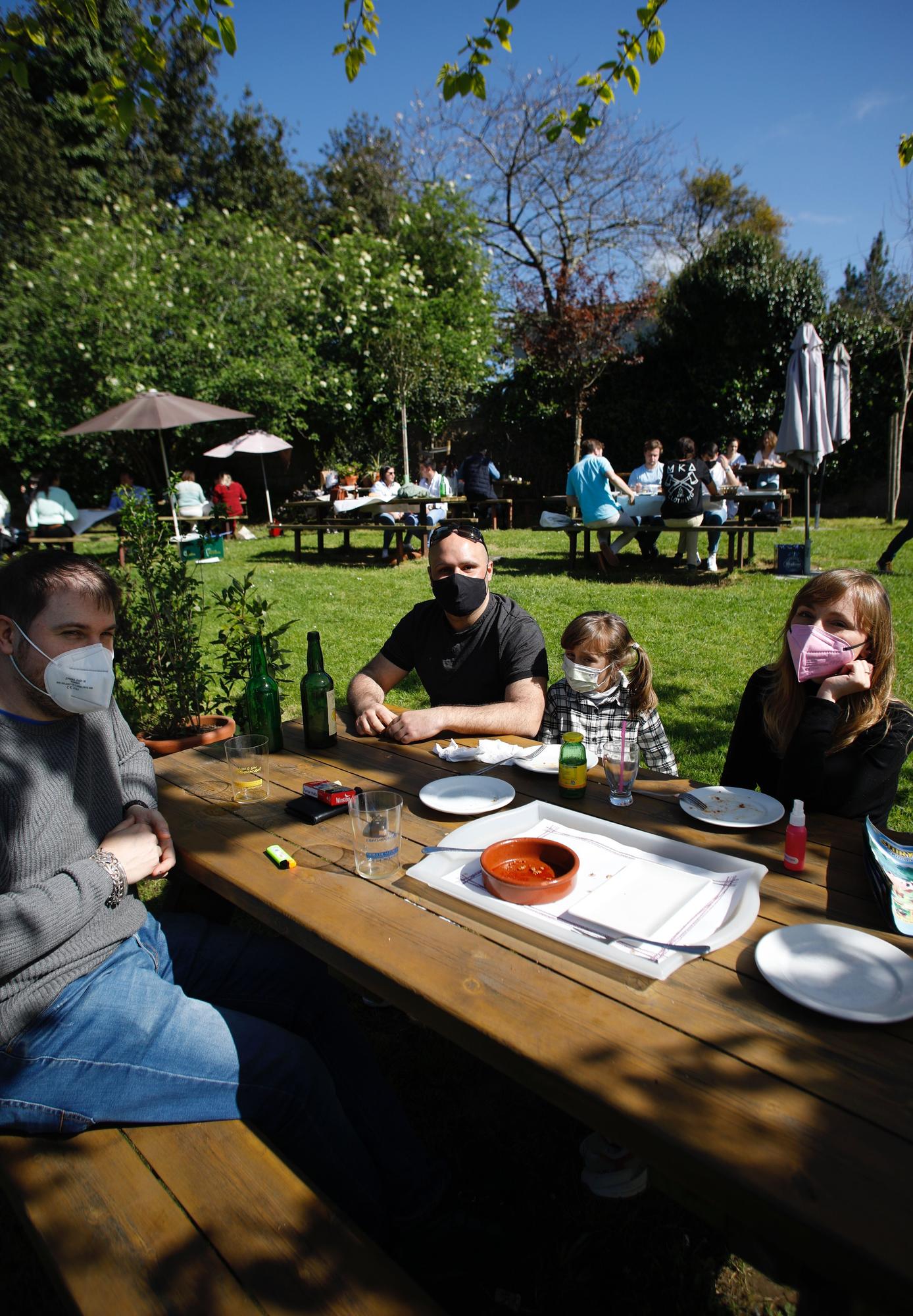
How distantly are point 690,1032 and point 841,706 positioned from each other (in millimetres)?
1242

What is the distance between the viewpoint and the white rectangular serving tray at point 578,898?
1356 mm

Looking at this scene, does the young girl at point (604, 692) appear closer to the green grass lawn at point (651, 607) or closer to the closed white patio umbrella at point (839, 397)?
the green grass lawn at point (651, 607)

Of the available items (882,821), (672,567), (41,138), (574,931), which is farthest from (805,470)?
(41,138)

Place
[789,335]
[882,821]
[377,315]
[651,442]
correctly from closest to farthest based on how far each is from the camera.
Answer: [882,821] → [651,442] → [789,335] → [377,315]

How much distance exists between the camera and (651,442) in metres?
11.1

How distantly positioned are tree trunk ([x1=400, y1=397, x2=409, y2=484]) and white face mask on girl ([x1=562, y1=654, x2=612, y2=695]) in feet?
48.3

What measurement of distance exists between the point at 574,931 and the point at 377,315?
18.1 meters

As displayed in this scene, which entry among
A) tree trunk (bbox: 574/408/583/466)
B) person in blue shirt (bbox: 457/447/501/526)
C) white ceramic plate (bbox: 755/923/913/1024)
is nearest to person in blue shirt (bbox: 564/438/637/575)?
person in blue shirt (bbox: 457/447/501/526)

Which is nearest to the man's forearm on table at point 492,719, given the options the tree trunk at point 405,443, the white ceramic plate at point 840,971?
the white ceramic plate at point 840,971

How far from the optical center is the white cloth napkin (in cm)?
232

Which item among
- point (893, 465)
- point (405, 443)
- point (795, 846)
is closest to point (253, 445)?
point (405, 443)

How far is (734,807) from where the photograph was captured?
190cm

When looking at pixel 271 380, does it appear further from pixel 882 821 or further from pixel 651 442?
pixel 882 821

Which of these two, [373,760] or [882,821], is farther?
[373,760]
